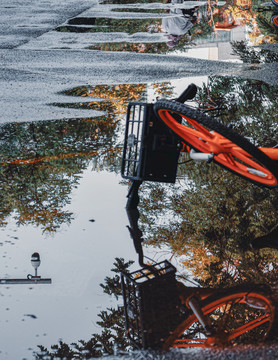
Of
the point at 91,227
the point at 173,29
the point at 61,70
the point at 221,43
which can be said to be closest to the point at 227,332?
the point at 91,227

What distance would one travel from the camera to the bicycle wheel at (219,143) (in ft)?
14.6

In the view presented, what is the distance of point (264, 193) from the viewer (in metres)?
6.06

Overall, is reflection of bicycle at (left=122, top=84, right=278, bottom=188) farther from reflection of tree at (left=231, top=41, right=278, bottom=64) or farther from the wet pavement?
reflection of tree at (left=231, top=41, right=278, bottom=64)

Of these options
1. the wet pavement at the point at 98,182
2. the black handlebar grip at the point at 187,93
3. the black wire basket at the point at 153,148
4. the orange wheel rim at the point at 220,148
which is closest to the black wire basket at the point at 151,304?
the wet pavement at the point at 98,182

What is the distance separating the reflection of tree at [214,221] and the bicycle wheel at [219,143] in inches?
21.4

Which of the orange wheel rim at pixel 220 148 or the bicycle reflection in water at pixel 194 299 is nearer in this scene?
the bicycle reflection in water at pixel 194 299

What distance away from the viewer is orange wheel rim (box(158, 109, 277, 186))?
4934mm

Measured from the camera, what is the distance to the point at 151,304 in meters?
4.14

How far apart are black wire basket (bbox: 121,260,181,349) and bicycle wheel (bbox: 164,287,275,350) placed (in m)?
0.09

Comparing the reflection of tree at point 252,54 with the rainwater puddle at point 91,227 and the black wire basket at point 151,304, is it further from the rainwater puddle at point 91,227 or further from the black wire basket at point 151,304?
the black wire basket at point 151,304

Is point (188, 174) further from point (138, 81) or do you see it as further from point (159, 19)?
point (159, 19)

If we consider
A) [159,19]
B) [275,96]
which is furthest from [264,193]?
[159,19]

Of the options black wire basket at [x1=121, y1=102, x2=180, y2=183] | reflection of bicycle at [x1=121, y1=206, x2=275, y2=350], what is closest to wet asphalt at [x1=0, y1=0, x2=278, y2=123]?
black wire basket at [x1=121, y1=102, x2=180, y2=183]

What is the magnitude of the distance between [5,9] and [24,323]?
15.6 m
